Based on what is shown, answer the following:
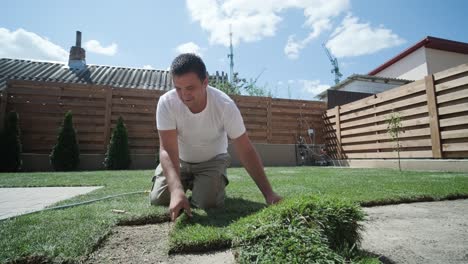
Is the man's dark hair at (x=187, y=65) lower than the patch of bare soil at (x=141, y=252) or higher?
higher

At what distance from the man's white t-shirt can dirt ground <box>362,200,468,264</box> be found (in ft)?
4.09

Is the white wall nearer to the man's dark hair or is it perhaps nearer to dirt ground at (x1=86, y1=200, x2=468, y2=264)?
dirt ground at (x1=86, y1=200, x2=468, y2=264)

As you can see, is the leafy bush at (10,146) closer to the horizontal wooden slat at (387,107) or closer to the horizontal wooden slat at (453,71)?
the horizontal wooden slat at (387,107)

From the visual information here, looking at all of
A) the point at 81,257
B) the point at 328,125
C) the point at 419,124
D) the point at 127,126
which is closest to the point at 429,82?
the point at 419,124

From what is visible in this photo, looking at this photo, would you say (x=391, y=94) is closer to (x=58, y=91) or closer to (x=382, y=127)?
(x=382, y=127)

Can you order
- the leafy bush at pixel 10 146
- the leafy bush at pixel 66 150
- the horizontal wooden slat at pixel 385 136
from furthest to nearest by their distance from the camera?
the leafy bush at pixel 66 150, the leafy bush at pixel 10 146, the horizontal wooden slat at pixel 385 136

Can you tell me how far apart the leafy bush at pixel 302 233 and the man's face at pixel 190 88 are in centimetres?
113

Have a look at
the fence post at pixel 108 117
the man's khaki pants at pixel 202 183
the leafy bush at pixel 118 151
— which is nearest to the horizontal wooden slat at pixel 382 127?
the man's khaki pants at pixel 202 183

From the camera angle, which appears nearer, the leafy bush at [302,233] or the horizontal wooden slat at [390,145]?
the leafy bush at [302,233]

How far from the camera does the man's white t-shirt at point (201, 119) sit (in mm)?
2271

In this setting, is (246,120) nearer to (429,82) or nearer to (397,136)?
(397,136)

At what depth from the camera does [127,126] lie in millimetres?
A: 8938

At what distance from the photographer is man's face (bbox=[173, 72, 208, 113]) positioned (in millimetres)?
1957

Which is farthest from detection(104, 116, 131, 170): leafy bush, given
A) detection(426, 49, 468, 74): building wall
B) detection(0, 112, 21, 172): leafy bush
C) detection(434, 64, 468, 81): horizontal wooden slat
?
detection(426, 49, 468, 74): building wall
